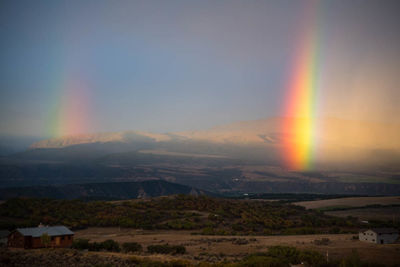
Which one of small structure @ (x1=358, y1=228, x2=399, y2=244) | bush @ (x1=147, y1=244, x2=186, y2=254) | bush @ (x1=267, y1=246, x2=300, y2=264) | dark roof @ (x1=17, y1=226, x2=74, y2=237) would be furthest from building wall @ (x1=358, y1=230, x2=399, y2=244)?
dark roof @ (x1=17, y1=226, x2=74, y2=237)

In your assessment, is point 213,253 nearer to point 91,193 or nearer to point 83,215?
point 83,215

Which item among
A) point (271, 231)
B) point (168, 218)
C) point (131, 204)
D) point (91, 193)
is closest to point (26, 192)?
point (91, 193)

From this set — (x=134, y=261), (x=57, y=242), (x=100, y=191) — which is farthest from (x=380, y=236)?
(x=100, y=191)

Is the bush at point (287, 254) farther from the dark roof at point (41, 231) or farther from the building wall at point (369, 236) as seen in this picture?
the dark roof at point (41, 231)

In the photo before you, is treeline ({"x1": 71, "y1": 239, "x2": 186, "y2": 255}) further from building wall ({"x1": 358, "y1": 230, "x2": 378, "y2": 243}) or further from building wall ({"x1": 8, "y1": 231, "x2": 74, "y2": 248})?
building wall ({"x1": 358, "y1": 230, "x2": 378, "y2": 243})

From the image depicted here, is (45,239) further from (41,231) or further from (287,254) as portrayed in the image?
(287,254)

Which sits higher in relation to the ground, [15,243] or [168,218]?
[15,243]
